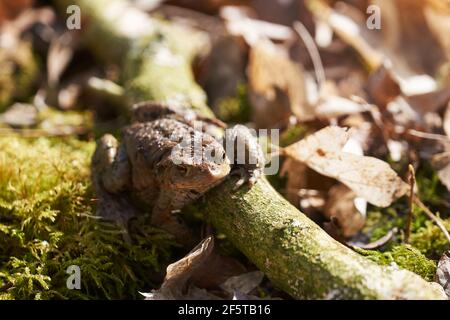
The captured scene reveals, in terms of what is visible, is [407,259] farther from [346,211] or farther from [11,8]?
[11,8]

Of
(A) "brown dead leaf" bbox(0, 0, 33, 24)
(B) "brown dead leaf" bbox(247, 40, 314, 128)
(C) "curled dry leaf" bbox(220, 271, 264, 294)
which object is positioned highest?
(A) "brown dead leaf" bbox(0, 0, 33, 24)

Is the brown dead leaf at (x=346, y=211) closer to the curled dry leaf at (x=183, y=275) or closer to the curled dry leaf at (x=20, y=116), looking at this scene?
Answer: the curled dry leaf at (x=183, y=275)

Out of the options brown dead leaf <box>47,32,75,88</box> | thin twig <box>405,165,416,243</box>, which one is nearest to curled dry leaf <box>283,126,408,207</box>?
thin twig <box>405,165,416,243</box>

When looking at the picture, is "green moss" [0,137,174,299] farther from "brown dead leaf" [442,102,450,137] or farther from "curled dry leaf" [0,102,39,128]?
"brown dead leaf" [442,102,450,137]

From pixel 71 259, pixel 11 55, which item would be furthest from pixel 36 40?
pixel 71 259

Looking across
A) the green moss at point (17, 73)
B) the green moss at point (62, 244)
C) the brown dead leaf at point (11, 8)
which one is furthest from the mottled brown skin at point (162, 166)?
the brown dead leaf at point (11, 8)

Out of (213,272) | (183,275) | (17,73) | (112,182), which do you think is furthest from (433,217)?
(17,73)
